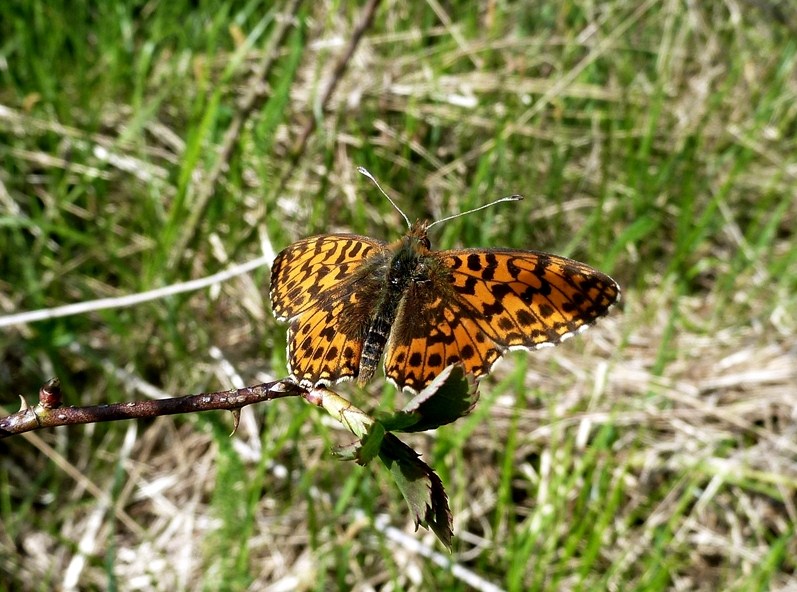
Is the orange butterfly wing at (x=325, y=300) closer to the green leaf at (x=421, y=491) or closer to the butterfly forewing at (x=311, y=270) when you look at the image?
the butterfly forewing at (x=311, y=270)

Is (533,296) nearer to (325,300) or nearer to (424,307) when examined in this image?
(424,307)

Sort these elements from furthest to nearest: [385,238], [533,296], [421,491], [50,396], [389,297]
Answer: [385,238]
[389,297]
[533,296]
[50,396]
[421,491]

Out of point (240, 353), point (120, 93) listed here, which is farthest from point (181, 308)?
point (120, 93)

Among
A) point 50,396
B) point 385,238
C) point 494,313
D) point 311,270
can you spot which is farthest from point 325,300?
point 385,238

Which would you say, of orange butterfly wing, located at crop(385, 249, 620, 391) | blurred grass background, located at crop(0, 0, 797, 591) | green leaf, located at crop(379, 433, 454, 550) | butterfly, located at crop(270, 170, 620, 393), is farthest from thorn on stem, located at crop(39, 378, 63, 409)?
blurred grass background, located at crop(0, 0, 797, 591)

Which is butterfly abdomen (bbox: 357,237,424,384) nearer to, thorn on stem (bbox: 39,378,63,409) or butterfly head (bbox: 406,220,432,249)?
butterfly head (bbox: 406,220,432,249)

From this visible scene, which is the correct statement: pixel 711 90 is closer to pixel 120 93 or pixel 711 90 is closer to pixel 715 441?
pixel 715 441
